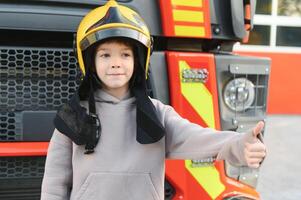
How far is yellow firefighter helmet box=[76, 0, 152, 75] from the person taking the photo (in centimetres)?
175

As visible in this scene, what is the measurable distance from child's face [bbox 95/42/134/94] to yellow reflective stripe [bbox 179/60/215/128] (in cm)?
58

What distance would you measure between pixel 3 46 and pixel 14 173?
57 cm

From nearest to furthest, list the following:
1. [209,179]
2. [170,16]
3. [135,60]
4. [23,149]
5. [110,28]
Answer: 1. [110,28]
2. [135,60]
3. [23,149]
4. [170,16]
5. [209,179]

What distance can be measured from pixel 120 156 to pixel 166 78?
67 centimetres

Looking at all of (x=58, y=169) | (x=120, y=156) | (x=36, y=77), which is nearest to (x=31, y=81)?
(x=36, y=77)

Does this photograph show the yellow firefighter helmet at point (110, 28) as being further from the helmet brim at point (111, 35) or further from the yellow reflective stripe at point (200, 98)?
the yellow reflective stripe at point (200, 98)

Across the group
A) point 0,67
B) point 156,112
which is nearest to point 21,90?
point 0,67

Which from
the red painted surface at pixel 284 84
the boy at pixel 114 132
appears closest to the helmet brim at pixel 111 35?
the boy at pixel 114 132

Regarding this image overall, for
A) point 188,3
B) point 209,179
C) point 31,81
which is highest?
point 188,3

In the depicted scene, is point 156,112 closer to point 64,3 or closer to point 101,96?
point 101,96

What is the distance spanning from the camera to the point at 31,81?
2.23m

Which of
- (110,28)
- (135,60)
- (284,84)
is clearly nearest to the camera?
(110,28)

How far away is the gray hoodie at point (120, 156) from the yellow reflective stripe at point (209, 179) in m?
0.56

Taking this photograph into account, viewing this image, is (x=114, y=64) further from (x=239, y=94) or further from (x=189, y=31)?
(x=239, y=94)
